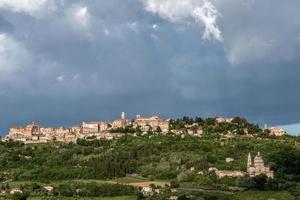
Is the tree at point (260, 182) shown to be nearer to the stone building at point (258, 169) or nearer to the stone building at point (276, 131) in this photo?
the stone building at point (258, 169)

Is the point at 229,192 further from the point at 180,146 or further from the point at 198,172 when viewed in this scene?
the point at 180,146

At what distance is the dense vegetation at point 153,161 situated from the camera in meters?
74.4

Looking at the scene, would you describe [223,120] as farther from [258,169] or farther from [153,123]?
[258,169]

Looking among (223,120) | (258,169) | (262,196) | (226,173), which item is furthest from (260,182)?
(223,120)

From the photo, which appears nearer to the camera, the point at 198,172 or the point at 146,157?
the point at 198,172

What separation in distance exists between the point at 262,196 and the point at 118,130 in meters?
61.8

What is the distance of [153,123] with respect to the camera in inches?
5044

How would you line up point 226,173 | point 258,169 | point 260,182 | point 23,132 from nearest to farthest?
point 260,182 < point 258,169 < point 226,173 < point 23,132

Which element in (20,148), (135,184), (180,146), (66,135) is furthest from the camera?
(66,135)

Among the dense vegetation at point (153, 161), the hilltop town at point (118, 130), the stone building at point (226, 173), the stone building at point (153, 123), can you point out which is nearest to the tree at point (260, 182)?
the dense vegetation at point (153, 161)

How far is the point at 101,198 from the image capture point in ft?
235

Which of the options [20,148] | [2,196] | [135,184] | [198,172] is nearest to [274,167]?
[198,172]

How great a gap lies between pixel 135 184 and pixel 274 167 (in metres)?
16.0

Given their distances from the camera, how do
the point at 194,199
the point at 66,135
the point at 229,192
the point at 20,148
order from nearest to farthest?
the point at 194,199 → the point at 229,192 → the point at 20,148 → the point at 66,135
